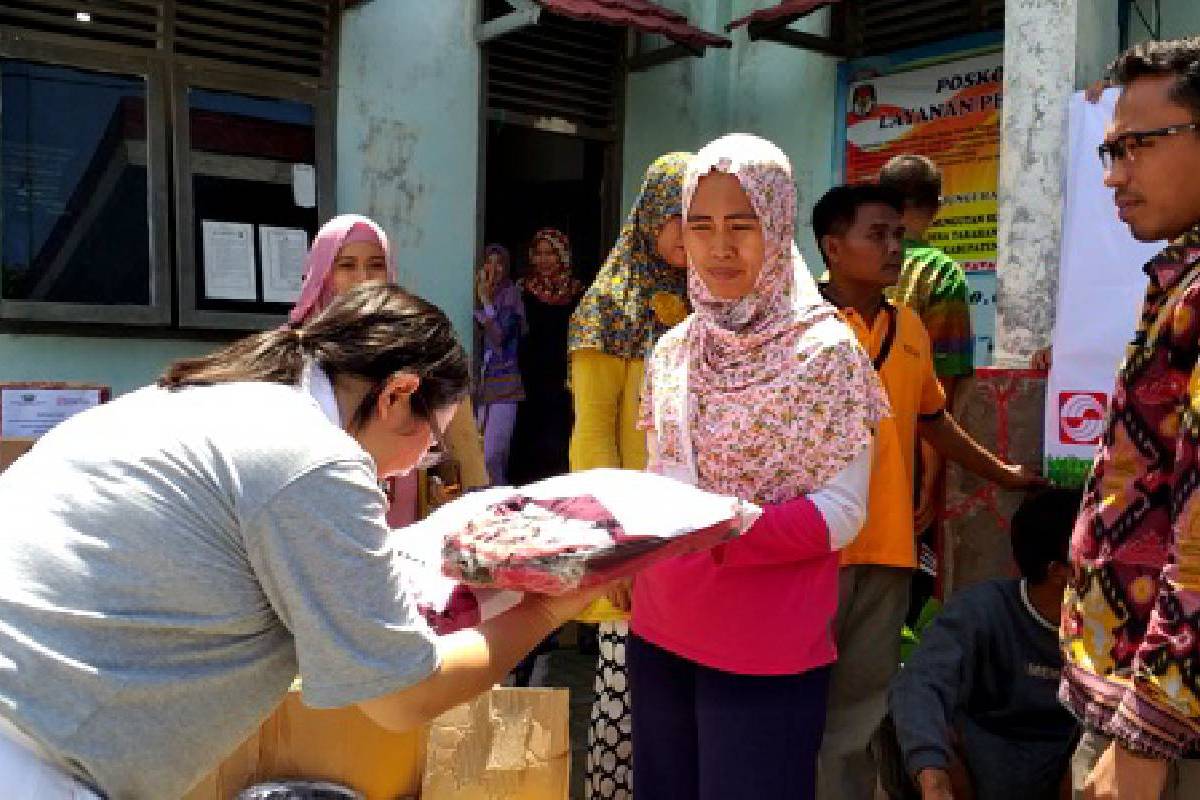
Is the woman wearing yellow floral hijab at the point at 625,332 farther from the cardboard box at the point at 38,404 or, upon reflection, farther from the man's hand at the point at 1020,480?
the cardboard box at the point at 38,404

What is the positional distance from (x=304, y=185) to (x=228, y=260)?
525 mm

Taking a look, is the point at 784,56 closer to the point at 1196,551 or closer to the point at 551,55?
the point at 551,55

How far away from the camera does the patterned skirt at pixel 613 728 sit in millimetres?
2557

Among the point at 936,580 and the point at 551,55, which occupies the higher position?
the point at 551,55

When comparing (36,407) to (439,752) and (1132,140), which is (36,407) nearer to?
(439,752)

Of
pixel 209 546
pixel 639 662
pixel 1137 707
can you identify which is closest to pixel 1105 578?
pixel 1137 707

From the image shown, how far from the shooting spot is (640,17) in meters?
5.38

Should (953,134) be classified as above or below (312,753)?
above

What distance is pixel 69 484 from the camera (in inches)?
48.7

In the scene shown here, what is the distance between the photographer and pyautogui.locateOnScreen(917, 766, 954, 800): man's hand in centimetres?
213

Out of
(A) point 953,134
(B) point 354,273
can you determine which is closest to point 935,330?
(B) point 354,273

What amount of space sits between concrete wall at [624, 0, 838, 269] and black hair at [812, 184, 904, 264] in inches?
119

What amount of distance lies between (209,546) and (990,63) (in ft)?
15.5

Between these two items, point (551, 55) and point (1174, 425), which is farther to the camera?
point (551, 55)
